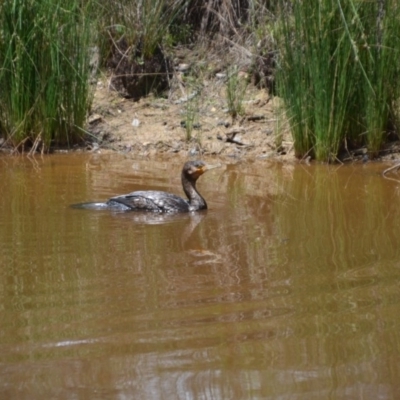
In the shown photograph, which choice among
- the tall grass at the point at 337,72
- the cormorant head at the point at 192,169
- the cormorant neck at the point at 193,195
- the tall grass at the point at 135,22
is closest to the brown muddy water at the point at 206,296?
the cormorant neck at the point at 193,195

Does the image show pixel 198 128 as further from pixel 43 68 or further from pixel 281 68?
pixel 43 68

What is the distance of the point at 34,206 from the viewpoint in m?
7.83

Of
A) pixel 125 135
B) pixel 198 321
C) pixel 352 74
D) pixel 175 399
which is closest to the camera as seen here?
pixel 175 399

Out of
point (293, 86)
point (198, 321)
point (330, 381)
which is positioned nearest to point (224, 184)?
point (293, 86)

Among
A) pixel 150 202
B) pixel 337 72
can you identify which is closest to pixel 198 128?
pixel 337 72

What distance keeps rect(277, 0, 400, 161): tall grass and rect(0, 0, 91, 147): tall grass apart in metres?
2.13

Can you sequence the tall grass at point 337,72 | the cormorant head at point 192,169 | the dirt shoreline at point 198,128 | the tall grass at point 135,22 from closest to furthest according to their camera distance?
the cormorant head at point 192,169 < the tall grass at point 337,72 < the dirt shoreline at point 198,128 < the tall grass at point 135,22

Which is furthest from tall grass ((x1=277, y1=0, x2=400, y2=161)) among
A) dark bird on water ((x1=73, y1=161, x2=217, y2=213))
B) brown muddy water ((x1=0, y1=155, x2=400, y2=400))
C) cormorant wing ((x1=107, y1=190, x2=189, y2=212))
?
cormorant wing ((x1=107, y1=190, x2=189, y2=212))

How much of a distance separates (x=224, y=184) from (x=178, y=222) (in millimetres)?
1659

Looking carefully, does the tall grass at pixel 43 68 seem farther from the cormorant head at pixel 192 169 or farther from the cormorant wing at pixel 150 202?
the cormorant wing at pixel 150 202

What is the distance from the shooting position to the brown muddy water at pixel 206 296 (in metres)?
4.20

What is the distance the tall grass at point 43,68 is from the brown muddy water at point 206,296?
5.87 feet

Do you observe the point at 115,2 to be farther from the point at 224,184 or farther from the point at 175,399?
the point at 175,399

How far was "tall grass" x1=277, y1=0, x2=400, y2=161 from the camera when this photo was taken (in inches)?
379
